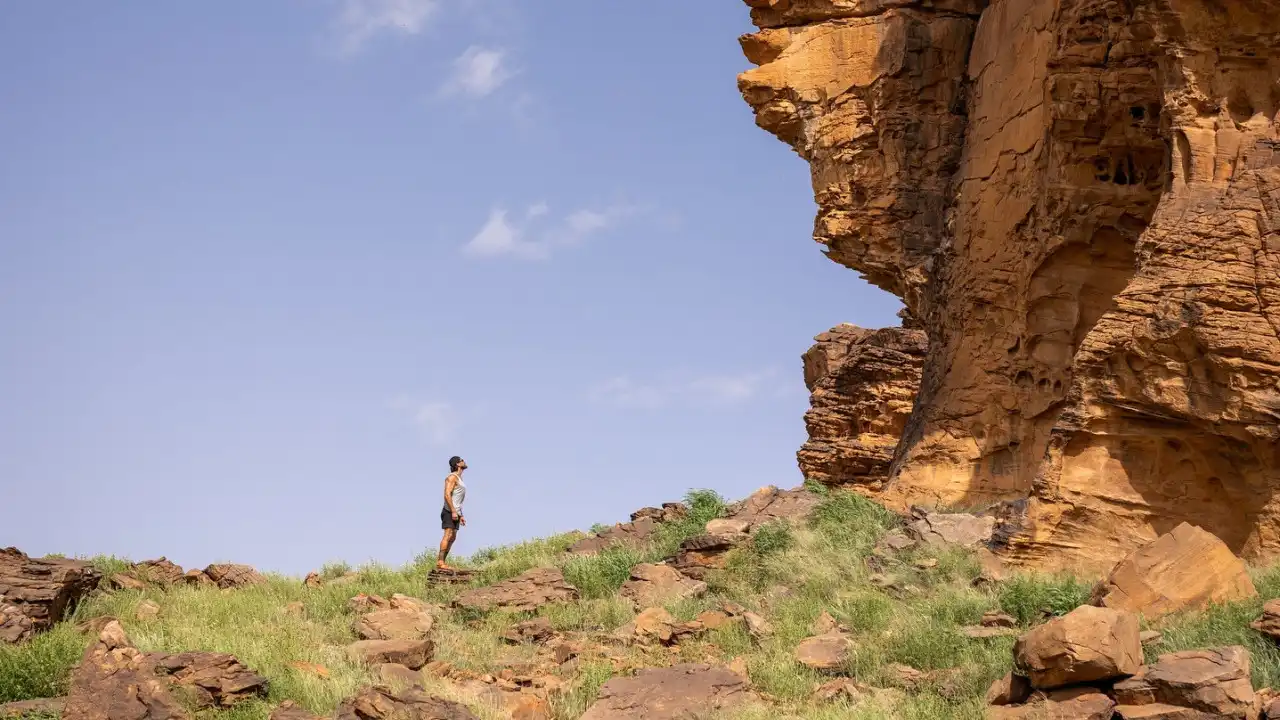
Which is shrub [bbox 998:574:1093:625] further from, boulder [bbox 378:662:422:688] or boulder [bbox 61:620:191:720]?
boulder [bbox 61:620:191:720]

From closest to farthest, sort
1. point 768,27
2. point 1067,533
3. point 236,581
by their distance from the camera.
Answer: point 1067,533 < point 236,581 < point 768,27

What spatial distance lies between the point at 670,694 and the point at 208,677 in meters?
3.46

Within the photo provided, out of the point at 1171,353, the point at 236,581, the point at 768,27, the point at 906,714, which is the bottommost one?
the point at 906,714

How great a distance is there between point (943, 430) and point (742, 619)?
22.4ft

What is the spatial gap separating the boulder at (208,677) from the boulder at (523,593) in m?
3.86

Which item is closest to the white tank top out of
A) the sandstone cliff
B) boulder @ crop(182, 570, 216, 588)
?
boulder @ crop(182, 570, 216, 588)

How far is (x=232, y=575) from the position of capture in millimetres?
15070

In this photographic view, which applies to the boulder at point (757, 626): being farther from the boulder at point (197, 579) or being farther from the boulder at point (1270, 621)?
the boulder at point (197, 579)

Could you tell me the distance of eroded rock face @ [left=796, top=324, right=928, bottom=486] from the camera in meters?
23.0

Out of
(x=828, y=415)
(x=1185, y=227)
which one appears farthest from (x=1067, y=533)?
(x=828, y=415)

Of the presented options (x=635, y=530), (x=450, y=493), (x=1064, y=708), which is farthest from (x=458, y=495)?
(x=1064, y=708)

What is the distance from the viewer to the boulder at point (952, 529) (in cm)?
1411

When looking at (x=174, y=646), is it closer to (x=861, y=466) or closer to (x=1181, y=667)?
(x=1181, y=667)

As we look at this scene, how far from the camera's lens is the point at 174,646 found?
11070 mm
